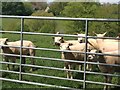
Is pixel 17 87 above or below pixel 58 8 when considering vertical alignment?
below

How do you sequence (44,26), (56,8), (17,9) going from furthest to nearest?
1. (56,8)
2. (44,26)
3. (17,9)

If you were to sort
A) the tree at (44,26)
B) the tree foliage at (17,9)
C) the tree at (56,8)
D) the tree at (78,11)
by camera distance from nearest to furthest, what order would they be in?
the tree foliage at (17,9)
the tree at (44,26)
the tree at (78,11)
the tree at (56,8)

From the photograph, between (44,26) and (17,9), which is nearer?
(17,9)

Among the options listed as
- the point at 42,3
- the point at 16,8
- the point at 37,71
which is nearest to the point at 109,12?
the point at 16,8

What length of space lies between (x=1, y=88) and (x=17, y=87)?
0.37 metres

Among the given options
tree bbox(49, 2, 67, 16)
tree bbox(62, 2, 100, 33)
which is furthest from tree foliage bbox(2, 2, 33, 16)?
tree bbox(62, 2, 100, 33)

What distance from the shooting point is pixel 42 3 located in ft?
84.9

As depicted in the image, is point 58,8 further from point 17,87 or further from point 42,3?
point 17,87

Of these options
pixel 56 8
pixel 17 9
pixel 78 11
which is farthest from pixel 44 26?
pixel 78 11

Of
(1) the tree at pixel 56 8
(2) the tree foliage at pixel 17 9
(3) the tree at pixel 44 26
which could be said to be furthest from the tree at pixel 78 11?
(2) the tree foliage at pixel 17 9

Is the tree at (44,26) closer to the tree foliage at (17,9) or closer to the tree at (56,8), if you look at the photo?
the tree foliage at (17,9)

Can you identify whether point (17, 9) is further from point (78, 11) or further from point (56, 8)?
point (78, 11)

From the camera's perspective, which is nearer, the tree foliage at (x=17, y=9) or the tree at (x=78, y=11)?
the tree foliage at (x=17, y=9)

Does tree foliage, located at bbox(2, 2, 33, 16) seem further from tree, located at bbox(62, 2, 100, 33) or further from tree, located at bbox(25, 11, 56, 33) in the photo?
tree, located at bbox(62, 2, 100, 33)
